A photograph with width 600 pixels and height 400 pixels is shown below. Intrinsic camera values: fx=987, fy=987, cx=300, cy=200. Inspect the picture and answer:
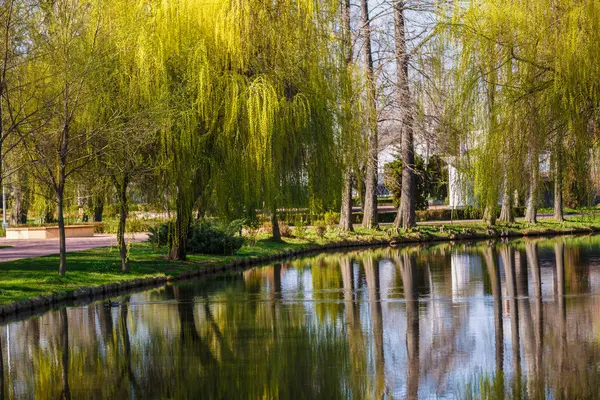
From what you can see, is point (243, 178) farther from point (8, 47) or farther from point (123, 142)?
point (8, 47)

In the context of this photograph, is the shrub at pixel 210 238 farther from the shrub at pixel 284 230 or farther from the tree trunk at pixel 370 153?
the shrub at pixel 284 230

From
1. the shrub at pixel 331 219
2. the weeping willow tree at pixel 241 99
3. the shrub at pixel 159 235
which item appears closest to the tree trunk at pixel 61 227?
the weeping willow tree at pixel 241 99

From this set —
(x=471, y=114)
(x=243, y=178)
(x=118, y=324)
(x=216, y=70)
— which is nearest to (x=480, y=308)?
(x=471, y=114)

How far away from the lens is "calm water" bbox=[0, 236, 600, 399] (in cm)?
1219

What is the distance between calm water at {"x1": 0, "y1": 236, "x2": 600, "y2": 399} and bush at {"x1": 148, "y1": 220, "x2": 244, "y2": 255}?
6208 millimetres

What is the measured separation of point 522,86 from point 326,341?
5.38m

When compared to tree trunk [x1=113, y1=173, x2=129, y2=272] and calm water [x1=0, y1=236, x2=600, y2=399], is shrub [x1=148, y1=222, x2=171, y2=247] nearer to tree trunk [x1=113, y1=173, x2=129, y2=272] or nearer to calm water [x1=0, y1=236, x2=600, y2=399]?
tree trunk [x1=113, y1=173, x2=129, y2=272]

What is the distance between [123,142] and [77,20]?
10.4ft

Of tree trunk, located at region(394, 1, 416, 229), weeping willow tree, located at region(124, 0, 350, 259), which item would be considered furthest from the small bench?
weeping willow tree, located at region(124, 0, 350, 259)

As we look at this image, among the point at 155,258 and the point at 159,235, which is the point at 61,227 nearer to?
the point at 155,258

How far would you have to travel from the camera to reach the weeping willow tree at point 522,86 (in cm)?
1569

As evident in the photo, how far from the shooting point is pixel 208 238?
33969 mm

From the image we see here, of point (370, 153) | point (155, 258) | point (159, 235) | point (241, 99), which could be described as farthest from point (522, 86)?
point (370, 153)

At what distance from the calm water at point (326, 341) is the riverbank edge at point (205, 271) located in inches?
35.3
